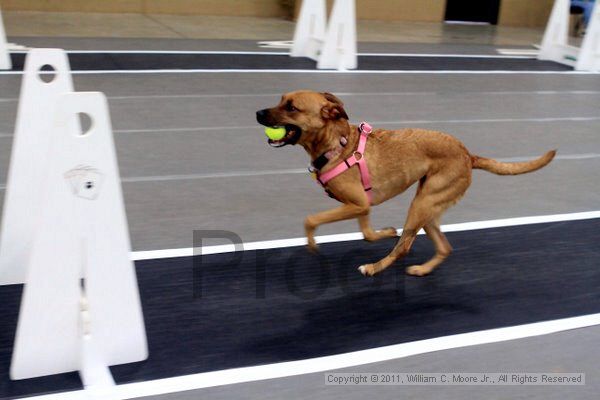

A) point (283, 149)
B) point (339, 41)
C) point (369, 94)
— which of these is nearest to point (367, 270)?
point (283, 149)

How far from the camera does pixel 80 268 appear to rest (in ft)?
10.8

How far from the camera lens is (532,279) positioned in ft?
15.7

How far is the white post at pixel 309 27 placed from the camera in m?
11.9

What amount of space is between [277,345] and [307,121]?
1.31 m

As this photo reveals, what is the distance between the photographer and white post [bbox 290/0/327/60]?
1187cm

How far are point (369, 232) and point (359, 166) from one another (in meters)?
0.49

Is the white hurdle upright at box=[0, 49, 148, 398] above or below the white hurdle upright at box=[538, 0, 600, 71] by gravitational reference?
above

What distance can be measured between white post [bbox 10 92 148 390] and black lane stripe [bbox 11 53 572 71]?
7201mm

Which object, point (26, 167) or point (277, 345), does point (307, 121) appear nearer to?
Answer: point (277, 345)

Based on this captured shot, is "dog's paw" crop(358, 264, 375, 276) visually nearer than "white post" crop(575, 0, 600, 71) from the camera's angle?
Yes

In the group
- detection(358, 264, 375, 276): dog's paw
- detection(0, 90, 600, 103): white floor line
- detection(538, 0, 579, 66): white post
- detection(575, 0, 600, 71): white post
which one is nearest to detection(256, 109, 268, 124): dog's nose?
detection(358, 264, 375, 276): dog's paw

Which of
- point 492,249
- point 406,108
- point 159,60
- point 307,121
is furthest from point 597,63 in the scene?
point 307,121

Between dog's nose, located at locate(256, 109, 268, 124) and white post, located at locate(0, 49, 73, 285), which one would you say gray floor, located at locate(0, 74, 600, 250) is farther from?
dog's nose, located at locate(256, 109, 268, 124)

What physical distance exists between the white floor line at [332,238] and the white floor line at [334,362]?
4.69ft
